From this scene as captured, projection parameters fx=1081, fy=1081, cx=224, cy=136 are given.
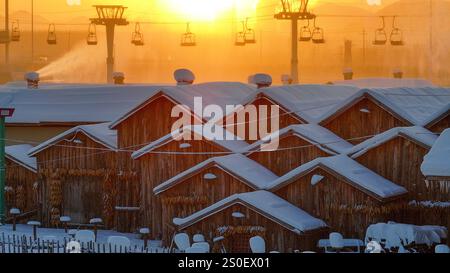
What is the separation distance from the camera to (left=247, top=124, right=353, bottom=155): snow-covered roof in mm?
43812

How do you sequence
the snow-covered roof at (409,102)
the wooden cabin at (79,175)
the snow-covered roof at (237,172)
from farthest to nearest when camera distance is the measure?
1. the wooden cabin at (79,175)
2. the snow-covered roof at (409,102)
3. the snow-covered roof at (237,172)

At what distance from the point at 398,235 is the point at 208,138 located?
10941 millimetres

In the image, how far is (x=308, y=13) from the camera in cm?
7362

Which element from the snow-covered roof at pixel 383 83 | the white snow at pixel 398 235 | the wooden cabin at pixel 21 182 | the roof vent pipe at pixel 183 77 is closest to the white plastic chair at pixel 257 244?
the white snow at pixel 398 235

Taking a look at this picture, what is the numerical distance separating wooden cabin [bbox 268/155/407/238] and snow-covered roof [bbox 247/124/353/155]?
9.36 feet

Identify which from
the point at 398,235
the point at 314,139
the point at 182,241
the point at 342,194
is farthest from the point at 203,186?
the point at 398,235

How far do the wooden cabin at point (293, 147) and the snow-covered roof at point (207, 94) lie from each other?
13.0 ft

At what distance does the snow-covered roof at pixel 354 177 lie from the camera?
38969 millimetres

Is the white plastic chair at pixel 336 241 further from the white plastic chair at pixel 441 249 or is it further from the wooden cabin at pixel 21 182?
the wooden cabin at pixel 21 182

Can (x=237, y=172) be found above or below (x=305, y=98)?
below

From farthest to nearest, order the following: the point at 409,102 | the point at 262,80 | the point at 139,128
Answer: the point at 262,80
the point at 409,102
the point at 139,128

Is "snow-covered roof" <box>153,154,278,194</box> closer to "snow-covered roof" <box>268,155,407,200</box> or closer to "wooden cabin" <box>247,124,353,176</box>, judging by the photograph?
"wooden cabin" <box>247,124,353,176</box>

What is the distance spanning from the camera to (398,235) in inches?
1455

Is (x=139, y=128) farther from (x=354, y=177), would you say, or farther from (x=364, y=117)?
(x=354, y=177)
